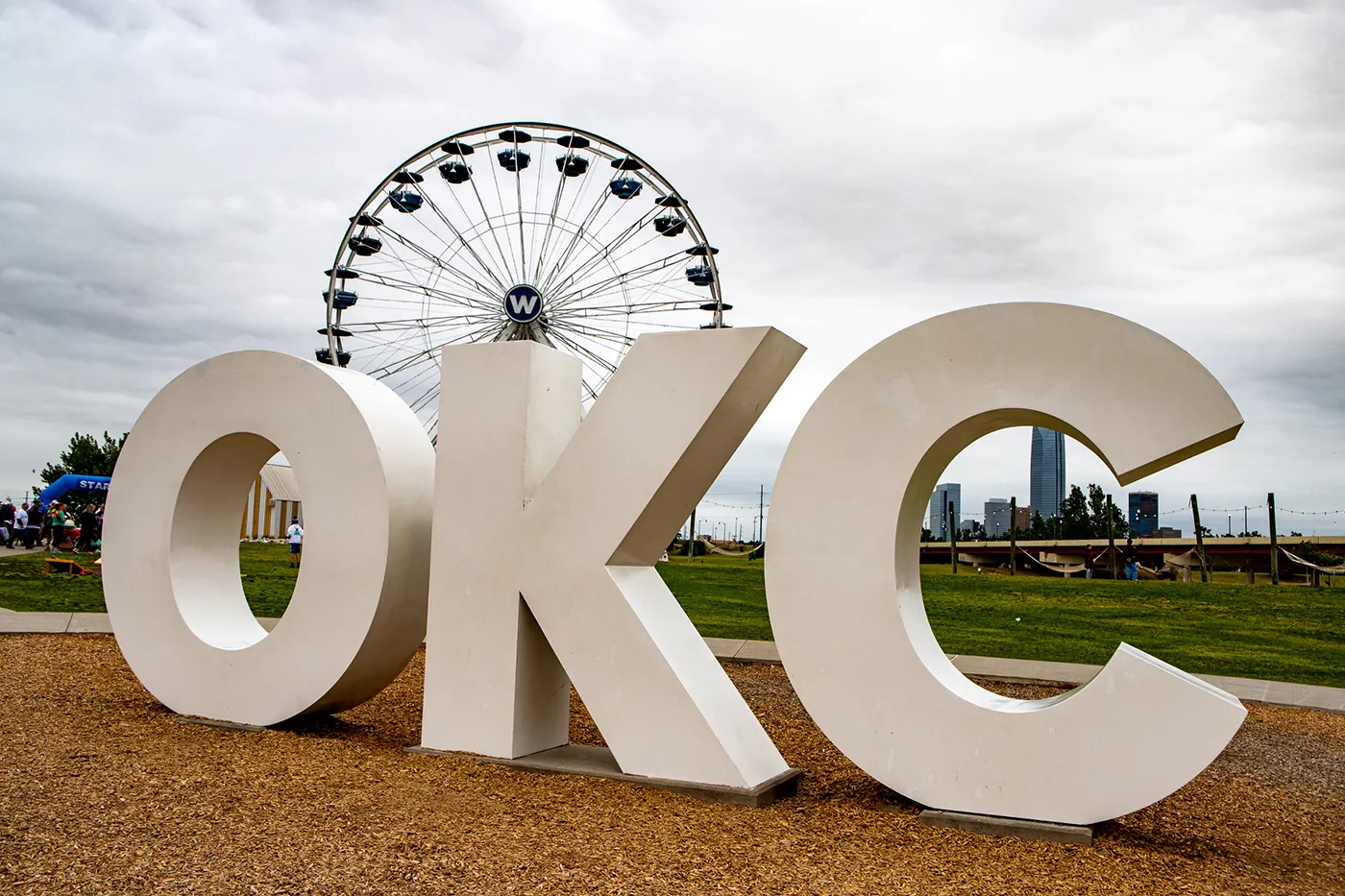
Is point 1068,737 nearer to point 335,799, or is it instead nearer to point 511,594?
point 511,594

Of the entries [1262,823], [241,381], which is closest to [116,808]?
[241,381]

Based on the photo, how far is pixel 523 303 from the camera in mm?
16625

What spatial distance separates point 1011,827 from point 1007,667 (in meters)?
5.08

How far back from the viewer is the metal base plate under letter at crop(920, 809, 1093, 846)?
185 inches

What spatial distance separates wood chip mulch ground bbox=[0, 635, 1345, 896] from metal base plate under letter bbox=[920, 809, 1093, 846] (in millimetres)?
80

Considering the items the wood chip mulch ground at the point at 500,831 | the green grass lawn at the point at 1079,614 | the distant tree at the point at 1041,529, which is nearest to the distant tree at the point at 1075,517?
the distant tree at the point at 1041,529

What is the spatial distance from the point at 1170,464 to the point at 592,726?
4.44 meters

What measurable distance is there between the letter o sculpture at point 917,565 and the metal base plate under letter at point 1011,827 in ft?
0.13

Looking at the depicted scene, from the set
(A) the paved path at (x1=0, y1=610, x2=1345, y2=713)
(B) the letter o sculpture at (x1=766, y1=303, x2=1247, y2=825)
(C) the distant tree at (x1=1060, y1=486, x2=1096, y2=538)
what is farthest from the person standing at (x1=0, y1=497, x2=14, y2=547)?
(C) the distant tree at (x1=1060, y1=486, x2=1096, y2=538)

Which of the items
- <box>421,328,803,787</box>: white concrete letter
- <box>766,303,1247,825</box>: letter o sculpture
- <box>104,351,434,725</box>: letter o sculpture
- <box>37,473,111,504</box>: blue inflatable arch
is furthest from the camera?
<box>37,473,111,504</box>: blue inflatable arch

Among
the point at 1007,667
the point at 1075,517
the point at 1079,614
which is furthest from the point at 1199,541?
the point at 1075,517

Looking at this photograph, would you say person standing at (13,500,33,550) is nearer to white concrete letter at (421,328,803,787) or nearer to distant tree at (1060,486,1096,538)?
white concrete letter at (421,328,803,787)

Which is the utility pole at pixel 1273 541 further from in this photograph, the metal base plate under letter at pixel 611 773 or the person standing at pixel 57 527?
the person standing at pixel 57 527

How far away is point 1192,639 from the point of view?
1276 cm
